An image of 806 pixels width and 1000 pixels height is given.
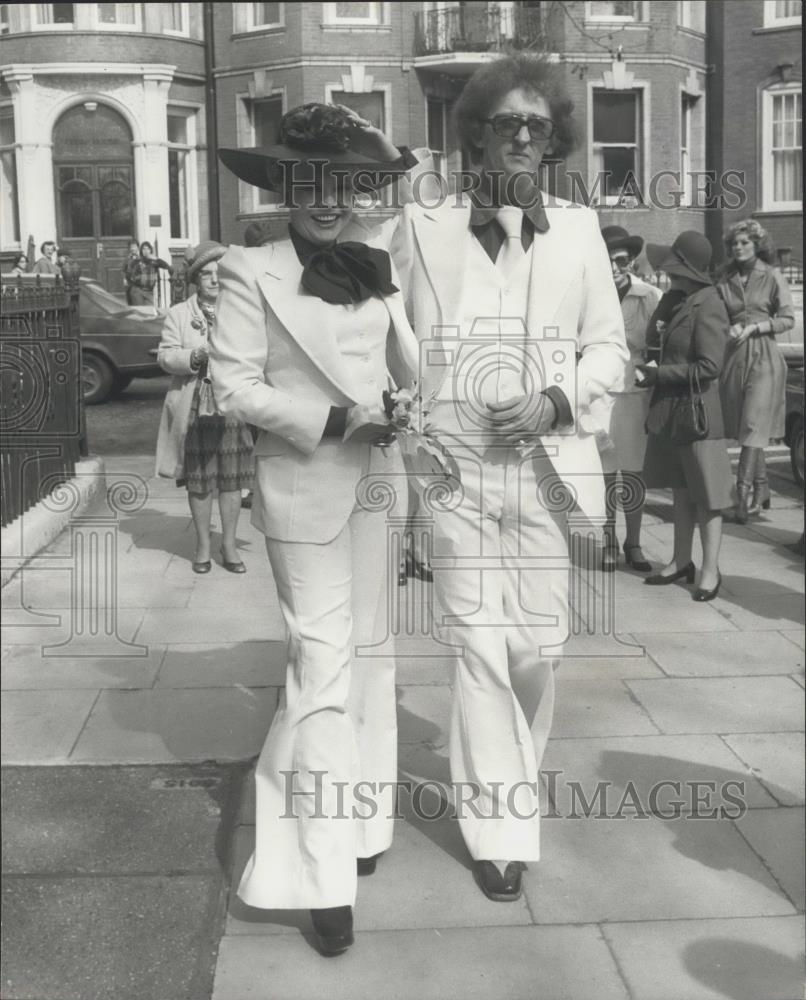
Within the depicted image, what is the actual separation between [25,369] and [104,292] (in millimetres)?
135

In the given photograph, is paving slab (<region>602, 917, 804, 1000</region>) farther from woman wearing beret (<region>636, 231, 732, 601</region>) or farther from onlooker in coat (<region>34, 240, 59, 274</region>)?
onlooker in coat (<region>34, 240, 59, 274</region>)

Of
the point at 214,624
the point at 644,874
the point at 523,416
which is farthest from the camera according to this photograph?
the point at 644,874

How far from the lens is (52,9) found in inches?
60.1

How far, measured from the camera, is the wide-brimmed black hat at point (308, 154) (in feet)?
4.95

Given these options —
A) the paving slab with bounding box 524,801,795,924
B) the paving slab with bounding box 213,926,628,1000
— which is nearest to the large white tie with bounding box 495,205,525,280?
the paving slab with bounding box 213,926,628,1000

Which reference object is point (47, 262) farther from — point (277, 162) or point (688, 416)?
point (688, 416)

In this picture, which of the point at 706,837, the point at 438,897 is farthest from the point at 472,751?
the point at 706,837

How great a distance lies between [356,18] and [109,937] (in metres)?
1.95

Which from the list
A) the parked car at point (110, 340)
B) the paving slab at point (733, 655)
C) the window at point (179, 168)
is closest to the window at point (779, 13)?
the window at point (179, 168)

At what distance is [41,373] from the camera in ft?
5.53

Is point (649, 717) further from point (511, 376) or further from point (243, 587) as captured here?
point (511, 376)

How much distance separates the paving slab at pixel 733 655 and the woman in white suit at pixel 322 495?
2.59 ft

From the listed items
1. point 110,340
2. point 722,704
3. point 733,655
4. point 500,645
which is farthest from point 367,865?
point 733,655

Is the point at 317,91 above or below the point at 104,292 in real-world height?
above
